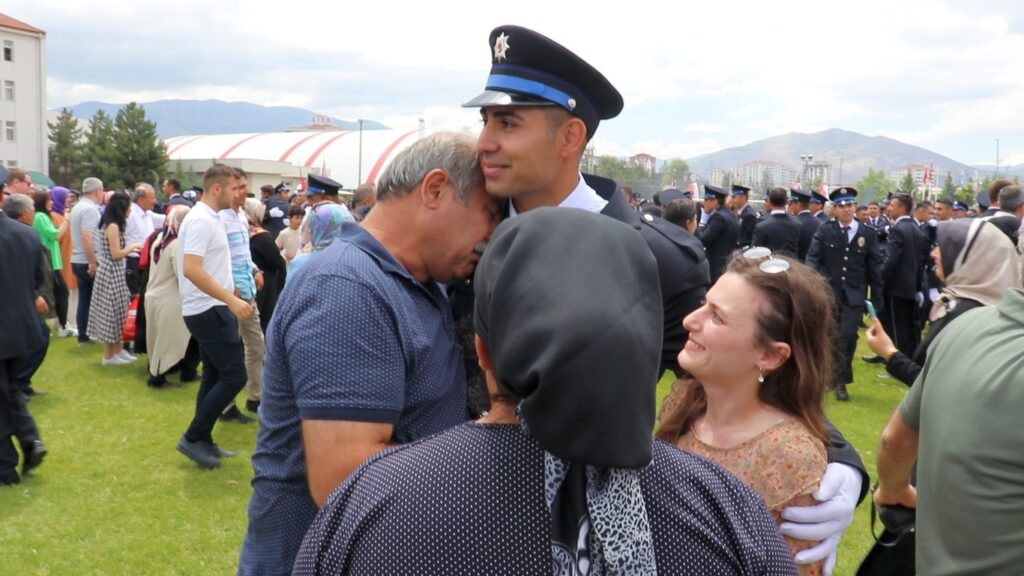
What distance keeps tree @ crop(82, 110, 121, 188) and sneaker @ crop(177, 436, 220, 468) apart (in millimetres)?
54287

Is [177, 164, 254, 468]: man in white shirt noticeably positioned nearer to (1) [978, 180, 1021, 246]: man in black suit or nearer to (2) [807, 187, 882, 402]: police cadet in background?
(1) [978, 180, 1021, 246]: man in black suit

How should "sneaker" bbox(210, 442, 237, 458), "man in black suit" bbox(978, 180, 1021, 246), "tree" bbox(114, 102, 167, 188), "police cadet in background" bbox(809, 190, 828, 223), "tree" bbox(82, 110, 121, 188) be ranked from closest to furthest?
1. "sneaker" bbox(210, 442, 237, 458)
2. "man in black suit" bbox(978, 180, 1021, 246)
3. "police cadet in background" bbox(809, 190, 828, 223)
4. "tree" bbox(82, 110, 121, 188)
5. "tree" bbox(114, 102, 167, 188)

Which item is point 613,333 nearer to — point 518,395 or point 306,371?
point 518,395

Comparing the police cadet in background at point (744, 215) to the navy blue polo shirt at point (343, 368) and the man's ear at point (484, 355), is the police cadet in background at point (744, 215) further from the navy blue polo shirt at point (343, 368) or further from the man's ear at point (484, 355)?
the man's ear at point (484, 355)

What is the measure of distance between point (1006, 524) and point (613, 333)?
141 centimetres

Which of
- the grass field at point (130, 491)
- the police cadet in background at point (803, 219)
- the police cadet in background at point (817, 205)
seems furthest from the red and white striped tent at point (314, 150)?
the grass field at point (130, 491)

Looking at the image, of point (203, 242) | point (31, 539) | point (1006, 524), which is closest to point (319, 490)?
point (1006, 524)

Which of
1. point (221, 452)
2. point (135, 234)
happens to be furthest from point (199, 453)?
point (135, 234)

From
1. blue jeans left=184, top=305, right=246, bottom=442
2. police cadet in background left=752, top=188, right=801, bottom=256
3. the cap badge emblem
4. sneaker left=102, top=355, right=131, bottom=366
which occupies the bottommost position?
sneaker left=102, top=355, right=131, bottom=366

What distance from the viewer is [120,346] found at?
394 inches

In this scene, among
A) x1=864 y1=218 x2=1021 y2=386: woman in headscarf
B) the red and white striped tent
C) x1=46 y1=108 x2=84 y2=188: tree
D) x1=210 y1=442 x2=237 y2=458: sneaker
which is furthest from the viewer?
the red and white striped tent

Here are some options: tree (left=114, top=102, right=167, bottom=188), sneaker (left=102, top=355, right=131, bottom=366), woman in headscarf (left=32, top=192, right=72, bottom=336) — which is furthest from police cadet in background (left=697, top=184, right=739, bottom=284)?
Result: tree (left=114, top=102, right=167, bottom=188)

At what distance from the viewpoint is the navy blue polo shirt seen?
170cm

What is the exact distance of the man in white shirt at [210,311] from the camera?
6.11 metres
